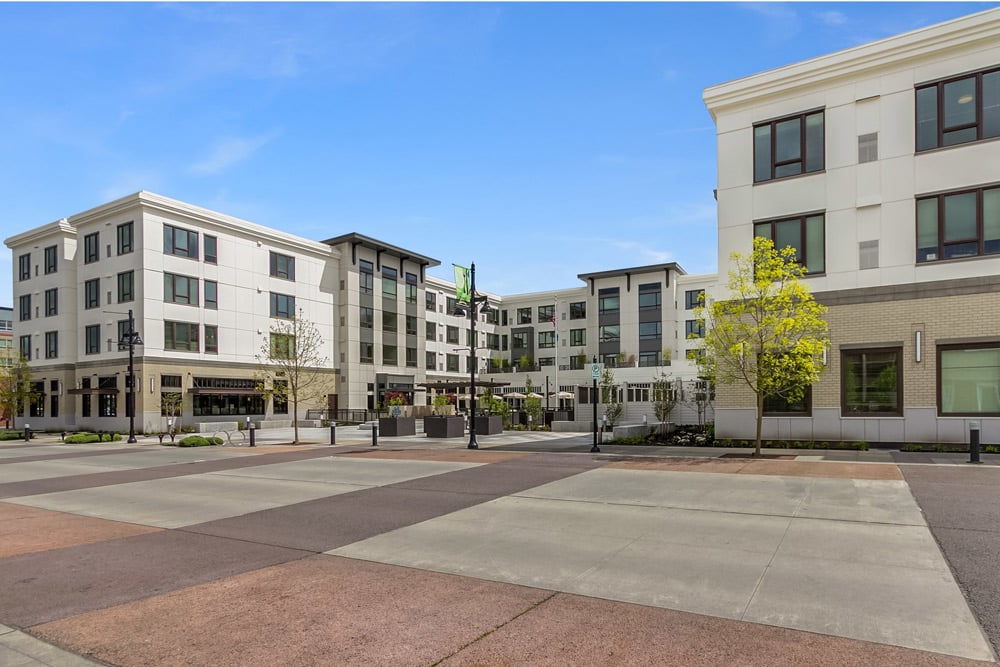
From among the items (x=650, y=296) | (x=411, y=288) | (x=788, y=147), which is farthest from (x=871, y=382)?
(x=411, y=288)

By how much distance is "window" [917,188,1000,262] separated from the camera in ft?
65.4

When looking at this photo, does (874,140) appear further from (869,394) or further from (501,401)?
(501,401)

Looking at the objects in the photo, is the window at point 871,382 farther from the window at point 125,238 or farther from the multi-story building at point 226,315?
the window at point 125,238

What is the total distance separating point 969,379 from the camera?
2016cm

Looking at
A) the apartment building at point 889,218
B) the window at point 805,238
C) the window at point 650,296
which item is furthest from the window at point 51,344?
the window at point 650,296

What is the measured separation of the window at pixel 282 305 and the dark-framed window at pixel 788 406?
40.5 metres

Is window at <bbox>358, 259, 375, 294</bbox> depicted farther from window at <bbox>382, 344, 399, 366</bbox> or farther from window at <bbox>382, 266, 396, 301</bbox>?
window at <bbox>382, 344, 399, 366</bbox>

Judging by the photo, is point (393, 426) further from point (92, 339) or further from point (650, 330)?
point (650, 330)

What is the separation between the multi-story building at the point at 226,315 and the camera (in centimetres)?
4412

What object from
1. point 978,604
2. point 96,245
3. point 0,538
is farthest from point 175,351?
point 978,604

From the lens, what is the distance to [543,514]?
10961mm

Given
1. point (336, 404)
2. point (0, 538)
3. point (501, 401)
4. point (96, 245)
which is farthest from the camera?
point (336, 404)

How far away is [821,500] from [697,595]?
642 cm

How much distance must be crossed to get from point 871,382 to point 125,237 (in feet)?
152
